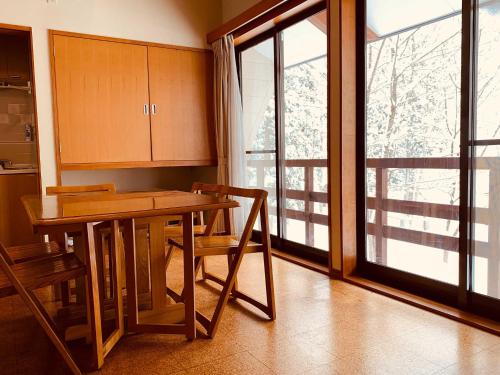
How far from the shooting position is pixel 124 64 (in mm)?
3846

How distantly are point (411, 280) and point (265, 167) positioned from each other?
6.04 feet

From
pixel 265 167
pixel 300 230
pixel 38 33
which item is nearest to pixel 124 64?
pixel 38 33

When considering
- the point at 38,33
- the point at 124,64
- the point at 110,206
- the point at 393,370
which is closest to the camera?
the point at 393,370

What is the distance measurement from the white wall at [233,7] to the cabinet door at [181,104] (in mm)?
418

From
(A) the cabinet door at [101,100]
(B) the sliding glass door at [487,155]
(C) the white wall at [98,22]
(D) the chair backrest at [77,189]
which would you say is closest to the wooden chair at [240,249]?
(D) the chair backrest at [77,189]

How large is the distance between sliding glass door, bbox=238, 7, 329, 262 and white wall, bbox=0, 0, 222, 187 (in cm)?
57

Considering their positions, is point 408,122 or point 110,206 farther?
point 408,122

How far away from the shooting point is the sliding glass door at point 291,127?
132 inches

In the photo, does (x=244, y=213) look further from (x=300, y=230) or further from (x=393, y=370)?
(x=393, y=370)

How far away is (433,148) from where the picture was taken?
7.98 ft

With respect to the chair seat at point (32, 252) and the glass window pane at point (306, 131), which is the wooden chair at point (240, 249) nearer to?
the chair seat at point (32, 252)

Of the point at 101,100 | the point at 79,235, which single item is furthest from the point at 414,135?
the point at 101,100

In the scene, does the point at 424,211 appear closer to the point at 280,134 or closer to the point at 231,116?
the point at 280,134

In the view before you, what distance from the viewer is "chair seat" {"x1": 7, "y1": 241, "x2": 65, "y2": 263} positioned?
6.91 ft
